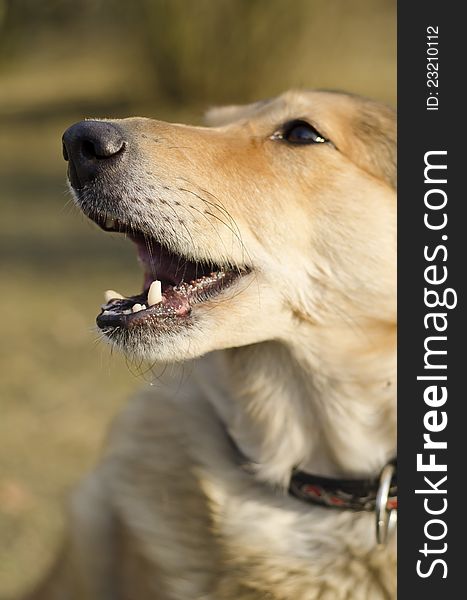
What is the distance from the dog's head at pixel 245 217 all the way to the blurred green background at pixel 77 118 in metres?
0.37

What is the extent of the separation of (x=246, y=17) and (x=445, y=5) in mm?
9370

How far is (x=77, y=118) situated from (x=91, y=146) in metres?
10.7

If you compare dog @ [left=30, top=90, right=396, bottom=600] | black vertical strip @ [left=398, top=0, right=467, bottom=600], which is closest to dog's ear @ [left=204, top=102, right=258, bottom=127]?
dog @ [left=30, top=90, right=396, bottom=600]

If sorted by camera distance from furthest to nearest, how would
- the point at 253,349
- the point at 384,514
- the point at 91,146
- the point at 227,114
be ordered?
the point at 227,114 → the point at 253,349 → the point at 384,514 → the point at 91,146

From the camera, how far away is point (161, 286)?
2609 millimetres

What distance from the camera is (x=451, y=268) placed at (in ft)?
8.54

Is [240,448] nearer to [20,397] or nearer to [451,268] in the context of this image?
[451,268]

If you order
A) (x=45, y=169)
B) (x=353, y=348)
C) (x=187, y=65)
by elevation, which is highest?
(x=187, y=65)

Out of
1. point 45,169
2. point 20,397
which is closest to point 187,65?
point 45,169

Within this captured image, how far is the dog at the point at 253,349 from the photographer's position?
8.15 feet

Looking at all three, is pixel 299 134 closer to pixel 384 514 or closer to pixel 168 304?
pixel 168 304

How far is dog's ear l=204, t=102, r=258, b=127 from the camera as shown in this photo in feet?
10.0

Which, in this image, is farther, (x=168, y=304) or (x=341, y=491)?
(x=341, y=491)

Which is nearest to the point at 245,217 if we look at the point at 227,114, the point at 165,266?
the point at 165,266
